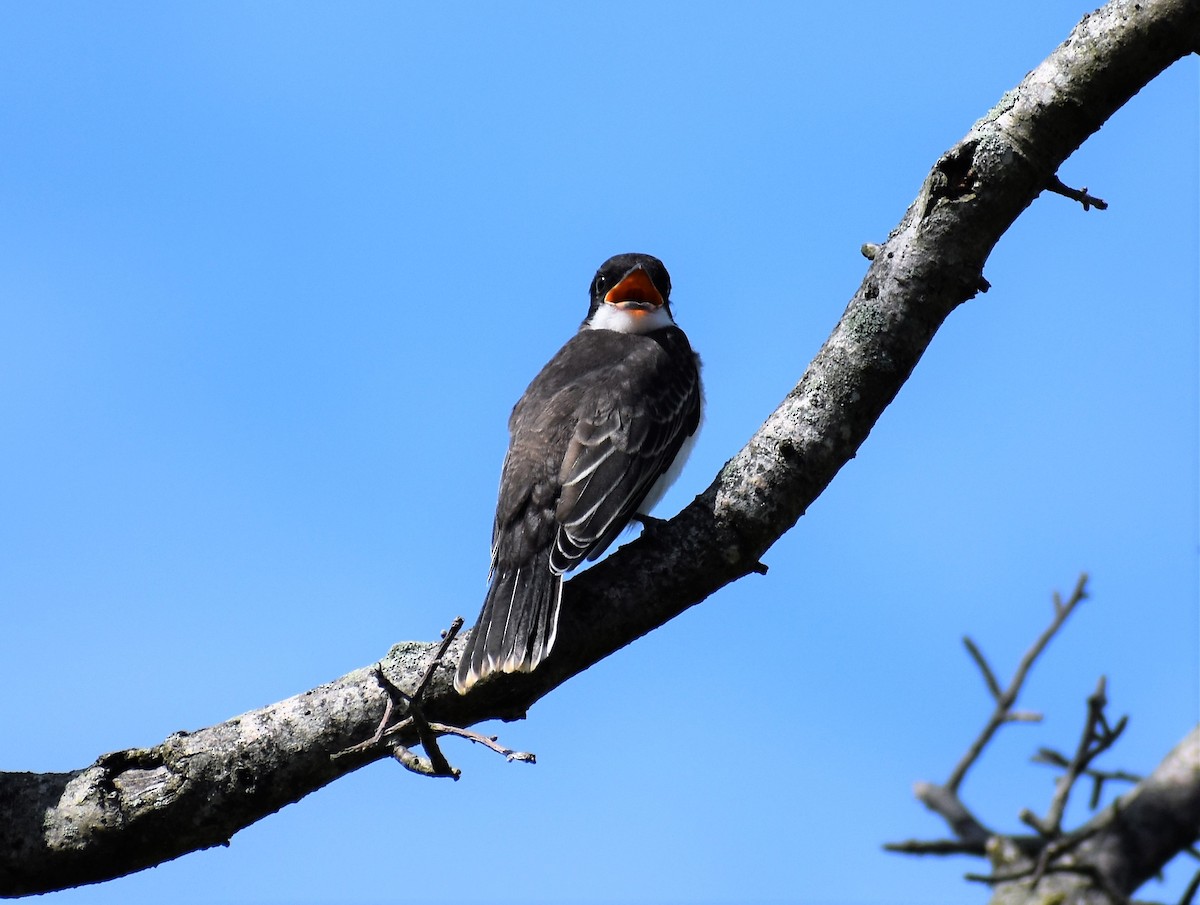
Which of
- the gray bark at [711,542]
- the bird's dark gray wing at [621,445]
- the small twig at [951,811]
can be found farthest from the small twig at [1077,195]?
the small twig at [951,811]

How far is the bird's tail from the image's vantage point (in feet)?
18.0

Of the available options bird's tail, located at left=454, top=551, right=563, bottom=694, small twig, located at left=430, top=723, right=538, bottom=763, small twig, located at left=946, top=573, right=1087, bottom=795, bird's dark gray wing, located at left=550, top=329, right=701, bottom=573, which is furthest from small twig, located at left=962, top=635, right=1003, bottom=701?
bird's dark gray wing, located at left=550, top=329, right=701, bottom=573

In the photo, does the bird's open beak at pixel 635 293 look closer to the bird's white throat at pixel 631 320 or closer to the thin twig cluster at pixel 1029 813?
the bird's white throat at pixel 631 320

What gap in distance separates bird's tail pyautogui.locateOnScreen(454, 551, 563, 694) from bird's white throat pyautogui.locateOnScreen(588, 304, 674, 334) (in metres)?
3.02

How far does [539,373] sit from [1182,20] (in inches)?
176

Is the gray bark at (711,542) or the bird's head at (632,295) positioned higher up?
the bird's head at (632,295)

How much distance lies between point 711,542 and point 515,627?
0.94 metres

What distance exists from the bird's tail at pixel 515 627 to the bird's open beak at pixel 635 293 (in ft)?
10.8

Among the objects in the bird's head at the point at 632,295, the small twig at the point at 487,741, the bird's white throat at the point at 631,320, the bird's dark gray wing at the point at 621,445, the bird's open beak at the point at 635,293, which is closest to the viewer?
the small twig at the point at 487,741

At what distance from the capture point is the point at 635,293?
9.52m

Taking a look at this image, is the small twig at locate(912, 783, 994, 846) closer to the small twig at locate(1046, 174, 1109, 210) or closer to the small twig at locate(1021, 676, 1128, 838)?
the small twig at locate(1021, 676, 1128, 838)

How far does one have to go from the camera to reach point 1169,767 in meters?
2.56

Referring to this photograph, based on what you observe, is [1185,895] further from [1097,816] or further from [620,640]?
[620,640]

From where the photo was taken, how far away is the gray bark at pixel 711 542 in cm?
530
